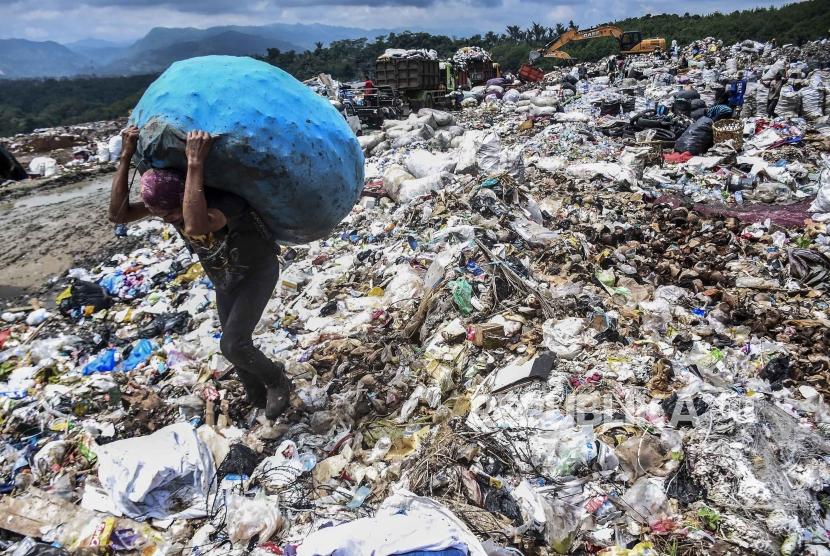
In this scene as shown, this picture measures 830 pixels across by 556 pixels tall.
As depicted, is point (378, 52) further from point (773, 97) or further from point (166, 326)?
point (166, 326)

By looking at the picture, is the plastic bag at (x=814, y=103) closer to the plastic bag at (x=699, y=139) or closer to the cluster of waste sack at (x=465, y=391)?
the plastic bag at (x=699, y=139)

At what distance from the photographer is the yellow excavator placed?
Result: 21.3m

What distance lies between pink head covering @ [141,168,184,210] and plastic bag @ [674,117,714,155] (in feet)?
25.5

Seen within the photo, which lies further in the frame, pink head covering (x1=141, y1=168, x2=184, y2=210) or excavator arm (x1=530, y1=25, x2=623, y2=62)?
excavator arm (x1=530, y1=25, x2=623, y2=62)

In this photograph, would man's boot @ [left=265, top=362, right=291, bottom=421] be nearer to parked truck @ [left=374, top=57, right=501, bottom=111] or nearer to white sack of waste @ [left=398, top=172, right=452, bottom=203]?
white sack of waste @ [left=398, top=172, right=452, bottom=203]

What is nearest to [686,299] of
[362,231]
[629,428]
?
[629,428]

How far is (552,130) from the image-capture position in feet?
32.3

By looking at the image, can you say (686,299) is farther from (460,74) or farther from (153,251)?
(460,74)

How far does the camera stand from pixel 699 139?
7.61 m

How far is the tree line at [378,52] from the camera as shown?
23.2 meters

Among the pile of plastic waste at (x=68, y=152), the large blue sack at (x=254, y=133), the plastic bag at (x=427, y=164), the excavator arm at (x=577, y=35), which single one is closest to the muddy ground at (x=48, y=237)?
the pile of plastic waste at (x=68, y=152)

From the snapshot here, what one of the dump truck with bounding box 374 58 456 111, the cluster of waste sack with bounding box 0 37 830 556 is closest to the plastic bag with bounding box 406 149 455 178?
the cluster of waste sack with bounding box 0 37 830 556

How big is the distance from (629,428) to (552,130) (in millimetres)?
8512

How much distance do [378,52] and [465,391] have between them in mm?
35893
